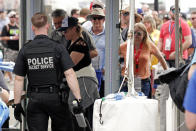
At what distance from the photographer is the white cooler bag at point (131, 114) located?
5160mm

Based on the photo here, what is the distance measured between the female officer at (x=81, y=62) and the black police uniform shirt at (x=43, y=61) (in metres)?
0.74

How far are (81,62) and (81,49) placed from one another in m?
0.18

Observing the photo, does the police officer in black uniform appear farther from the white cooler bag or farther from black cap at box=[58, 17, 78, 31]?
black cap at box=[58, 17, 78, 31]

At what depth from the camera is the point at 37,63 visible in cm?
574

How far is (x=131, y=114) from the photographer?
203 inches

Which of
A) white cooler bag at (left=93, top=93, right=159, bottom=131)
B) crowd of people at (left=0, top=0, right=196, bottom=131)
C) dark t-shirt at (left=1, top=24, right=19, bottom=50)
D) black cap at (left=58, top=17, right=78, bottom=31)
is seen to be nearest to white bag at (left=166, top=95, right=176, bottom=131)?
white cooler bag at (left=93, top=93, right=159, bottom=131)

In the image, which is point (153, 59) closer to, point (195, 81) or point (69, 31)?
point (69, 31)

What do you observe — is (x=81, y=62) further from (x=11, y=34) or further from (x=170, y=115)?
(x=11, y=34)

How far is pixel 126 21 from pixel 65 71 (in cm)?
210

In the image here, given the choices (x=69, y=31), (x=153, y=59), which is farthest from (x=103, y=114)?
(x=153, y=59)

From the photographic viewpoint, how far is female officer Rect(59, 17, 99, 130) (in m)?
6.58

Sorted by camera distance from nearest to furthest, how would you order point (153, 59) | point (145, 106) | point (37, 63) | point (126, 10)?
point (145, 106)
point (37, 63)
point (126, 10)
point (153, 59)

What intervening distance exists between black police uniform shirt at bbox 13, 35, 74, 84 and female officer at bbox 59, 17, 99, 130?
0.74 metres

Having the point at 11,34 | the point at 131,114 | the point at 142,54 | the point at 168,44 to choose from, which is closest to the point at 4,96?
the point at 142,54
